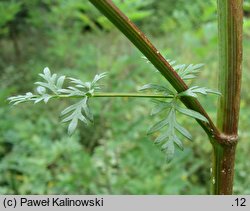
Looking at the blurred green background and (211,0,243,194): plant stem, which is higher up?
the blurred green background

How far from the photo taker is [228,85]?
663mm

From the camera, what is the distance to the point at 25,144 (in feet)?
9.16

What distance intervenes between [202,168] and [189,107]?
7.74 feet

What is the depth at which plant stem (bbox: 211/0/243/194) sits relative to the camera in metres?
0.66

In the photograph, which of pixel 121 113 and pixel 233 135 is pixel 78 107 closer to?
pixel 233 135

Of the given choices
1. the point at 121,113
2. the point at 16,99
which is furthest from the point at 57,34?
the point at 16,99

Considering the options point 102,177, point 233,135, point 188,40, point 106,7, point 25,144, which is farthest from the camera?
point 188,40

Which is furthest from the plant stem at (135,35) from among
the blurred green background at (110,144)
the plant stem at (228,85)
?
the blurred green background at (110,144)
